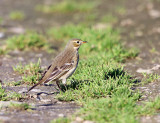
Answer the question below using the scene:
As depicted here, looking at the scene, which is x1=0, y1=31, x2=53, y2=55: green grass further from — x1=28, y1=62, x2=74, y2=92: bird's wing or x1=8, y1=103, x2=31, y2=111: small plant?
x1=8, y1=103, x2=31, y2=111: small plant

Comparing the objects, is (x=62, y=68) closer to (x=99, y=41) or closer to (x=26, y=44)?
Result: (x=99, y=41)

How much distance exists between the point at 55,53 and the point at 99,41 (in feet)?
4.77

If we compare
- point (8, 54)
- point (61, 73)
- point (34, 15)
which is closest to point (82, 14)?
point (34, 15)

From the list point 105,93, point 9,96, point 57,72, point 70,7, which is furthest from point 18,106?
point 70,7

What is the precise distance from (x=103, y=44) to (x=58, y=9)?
19.1ft

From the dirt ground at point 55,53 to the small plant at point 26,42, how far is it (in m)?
0.31

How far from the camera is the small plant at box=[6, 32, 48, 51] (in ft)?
32.4

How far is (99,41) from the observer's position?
9695 millimetres

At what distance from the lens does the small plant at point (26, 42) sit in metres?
9.87

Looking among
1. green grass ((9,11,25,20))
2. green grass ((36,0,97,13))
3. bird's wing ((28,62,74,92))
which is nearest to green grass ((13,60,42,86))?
bird's wing ((28,62,74,92))

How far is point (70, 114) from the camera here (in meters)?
5.14

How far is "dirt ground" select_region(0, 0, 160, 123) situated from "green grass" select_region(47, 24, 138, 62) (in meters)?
0.34

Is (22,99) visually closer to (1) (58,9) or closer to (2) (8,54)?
(2) (8,54)

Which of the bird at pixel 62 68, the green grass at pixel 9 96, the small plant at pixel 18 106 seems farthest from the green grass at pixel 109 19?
the small plant at pixel 18 106
